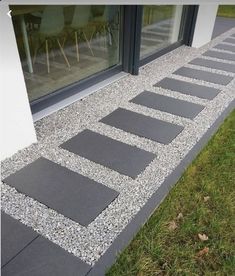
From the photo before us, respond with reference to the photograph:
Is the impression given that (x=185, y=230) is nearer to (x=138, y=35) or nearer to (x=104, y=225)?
(x=104, y=225)

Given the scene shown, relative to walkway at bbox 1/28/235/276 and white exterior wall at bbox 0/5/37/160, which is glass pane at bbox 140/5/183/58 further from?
white exterior wall at bbox 0/5/37/160

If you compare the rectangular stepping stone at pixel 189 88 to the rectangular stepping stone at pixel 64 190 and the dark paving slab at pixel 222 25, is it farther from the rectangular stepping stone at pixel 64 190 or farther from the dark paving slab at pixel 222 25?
the dark paving slab at pixel 222 25

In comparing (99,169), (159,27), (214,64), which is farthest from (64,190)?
(159,27)

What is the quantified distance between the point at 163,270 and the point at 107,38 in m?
3.96

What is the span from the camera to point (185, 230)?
2264 millimetres

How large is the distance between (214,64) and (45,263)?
518cm

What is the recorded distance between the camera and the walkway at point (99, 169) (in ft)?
6.84

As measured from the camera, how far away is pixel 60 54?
440 centimetres

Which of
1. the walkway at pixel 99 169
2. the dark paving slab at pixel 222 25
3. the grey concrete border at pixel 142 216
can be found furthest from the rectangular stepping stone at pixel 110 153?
the dark paving slab at pixel 222 25

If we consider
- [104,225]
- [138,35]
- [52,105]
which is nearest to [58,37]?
[52,105]

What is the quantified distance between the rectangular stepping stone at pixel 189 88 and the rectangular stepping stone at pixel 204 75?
37cm

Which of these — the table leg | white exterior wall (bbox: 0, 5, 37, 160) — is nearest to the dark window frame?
the table leg

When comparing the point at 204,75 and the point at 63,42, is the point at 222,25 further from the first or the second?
the point at 63,42

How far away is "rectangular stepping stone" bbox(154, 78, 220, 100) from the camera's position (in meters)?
4.54
